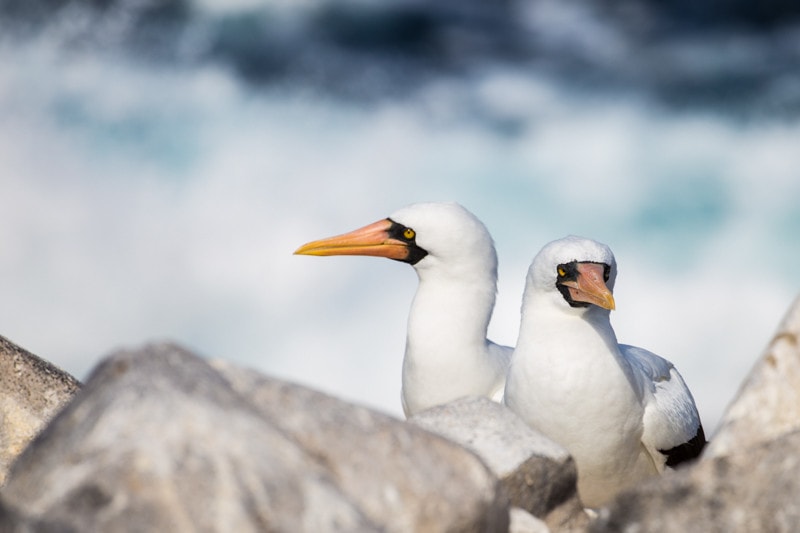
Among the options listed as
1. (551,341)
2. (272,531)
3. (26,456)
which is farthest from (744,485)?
(551,341)

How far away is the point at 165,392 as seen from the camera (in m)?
4.76

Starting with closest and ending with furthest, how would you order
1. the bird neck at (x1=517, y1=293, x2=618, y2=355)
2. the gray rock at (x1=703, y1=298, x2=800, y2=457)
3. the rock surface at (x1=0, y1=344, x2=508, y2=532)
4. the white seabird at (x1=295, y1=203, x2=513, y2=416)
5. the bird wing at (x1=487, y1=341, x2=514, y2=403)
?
the rock surface at (x1=0, y1=344, x2=508, y2=532), the gray rock at (x1=703, y1=298, x2=800, y2=457), the bird neck at (x1=517, y1=293, x2=618, y2=355), the white seabird at (x1=295, y1=203, x2=513, y2=416), the bird wing at (x1=487, y1=341, x2=514, y2=403)

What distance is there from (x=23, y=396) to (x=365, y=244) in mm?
2937

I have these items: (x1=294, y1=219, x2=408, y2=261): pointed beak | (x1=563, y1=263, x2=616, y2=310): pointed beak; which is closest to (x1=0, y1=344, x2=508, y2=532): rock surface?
(x1=563, y1=263, x2=616, y2=310): pointed beak

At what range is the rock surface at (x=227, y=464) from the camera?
14.5 ft

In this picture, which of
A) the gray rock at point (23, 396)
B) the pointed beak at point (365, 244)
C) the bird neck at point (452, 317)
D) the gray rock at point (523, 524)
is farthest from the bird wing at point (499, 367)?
the gray rock at point (523, 524)

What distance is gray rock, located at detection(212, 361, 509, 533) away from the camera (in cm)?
501

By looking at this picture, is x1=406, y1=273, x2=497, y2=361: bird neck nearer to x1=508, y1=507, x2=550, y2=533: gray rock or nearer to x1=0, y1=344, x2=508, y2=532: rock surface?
x1=508, y1=507, x2=550, y2=533: gray rock

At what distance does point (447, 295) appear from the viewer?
9.66 meters

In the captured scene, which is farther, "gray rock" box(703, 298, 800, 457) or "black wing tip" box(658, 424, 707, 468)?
"black wing tip" box(658, 424, 707, 468)

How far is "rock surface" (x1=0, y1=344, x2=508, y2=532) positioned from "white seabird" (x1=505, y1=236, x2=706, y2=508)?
10.0 ft

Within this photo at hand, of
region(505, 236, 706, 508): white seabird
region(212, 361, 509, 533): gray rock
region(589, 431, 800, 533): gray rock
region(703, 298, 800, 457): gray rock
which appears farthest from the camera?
region(505, 236, 706, 508): white seabird

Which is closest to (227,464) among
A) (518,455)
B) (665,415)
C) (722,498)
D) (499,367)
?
(722,498)

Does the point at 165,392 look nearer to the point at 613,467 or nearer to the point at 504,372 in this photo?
the point at 613,467
